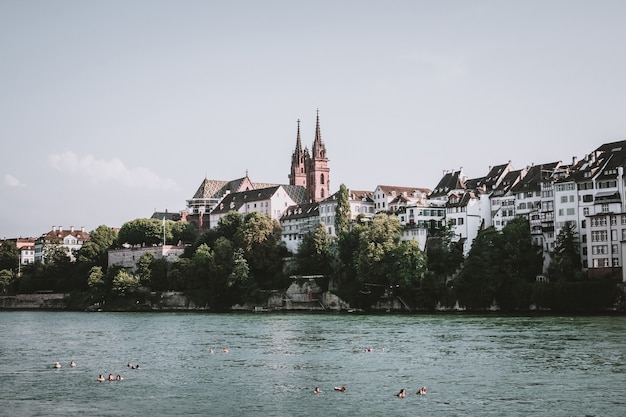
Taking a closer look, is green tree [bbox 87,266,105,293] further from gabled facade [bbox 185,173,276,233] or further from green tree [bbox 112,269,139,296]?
gabled facade [bbox 185,173,276,233]

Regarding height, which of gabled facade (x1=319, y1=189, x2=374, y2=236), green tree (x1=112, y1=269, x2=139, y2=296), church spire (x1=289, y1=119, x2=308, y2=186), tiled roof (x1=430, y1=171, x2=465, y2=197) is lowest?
green tree (x1=112, y1=269, x2=139, y2=296)

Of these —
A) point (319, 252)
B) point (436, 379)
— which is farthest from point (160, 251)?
point (436, 379)

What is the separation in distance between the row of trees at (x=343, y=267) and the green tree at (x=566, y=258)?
0.34ft

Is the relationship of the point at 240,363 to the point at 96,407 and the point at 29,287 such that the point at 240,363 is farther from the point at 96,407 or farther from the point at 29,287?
the point at 29,287

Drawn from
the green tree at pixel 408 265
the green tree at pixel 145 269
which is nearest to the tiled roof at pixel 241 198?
the green tree at pixel 145 269

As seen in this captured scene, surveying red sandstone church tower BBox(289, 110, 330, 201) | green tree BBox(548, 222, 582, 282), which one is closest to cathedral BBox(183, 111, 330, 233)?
red sandstone church tower BBox(289, 110, 330, 201)

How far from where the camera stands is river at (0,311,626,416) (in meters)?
32.1

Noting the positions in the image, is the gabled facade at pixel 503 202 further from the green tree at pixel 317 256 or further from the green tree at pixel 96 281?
the green tree at pixel 96 281

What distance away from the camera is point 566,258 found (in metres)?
87.1

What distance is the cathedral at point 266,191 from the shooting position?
150 metres

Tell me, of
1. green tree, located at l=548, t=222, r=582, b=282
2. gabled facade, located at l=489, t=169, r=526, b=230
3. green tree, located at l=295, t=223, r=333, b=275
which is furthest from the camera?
green tree, located at l=295, t=223, r=333, b=275

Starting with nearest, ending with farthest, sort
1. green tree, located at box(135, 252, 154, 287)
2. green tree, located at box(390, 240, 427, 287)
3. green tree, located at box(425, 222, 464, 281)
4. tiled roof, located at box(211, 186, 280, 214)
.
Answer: green tree, located at box(390, 240, 427, 287) < green tree, located at box(425, 222, 464, 281) < green tree, located at box(135, 252, 154, 287) < tiled roof, located at box(211, 186, 280, 214)

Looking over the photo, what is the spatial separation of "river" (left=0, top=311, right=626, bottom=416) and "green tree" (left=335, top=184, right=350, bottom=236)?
1810 inches

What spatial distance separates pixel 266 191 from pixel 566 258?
71.1m
